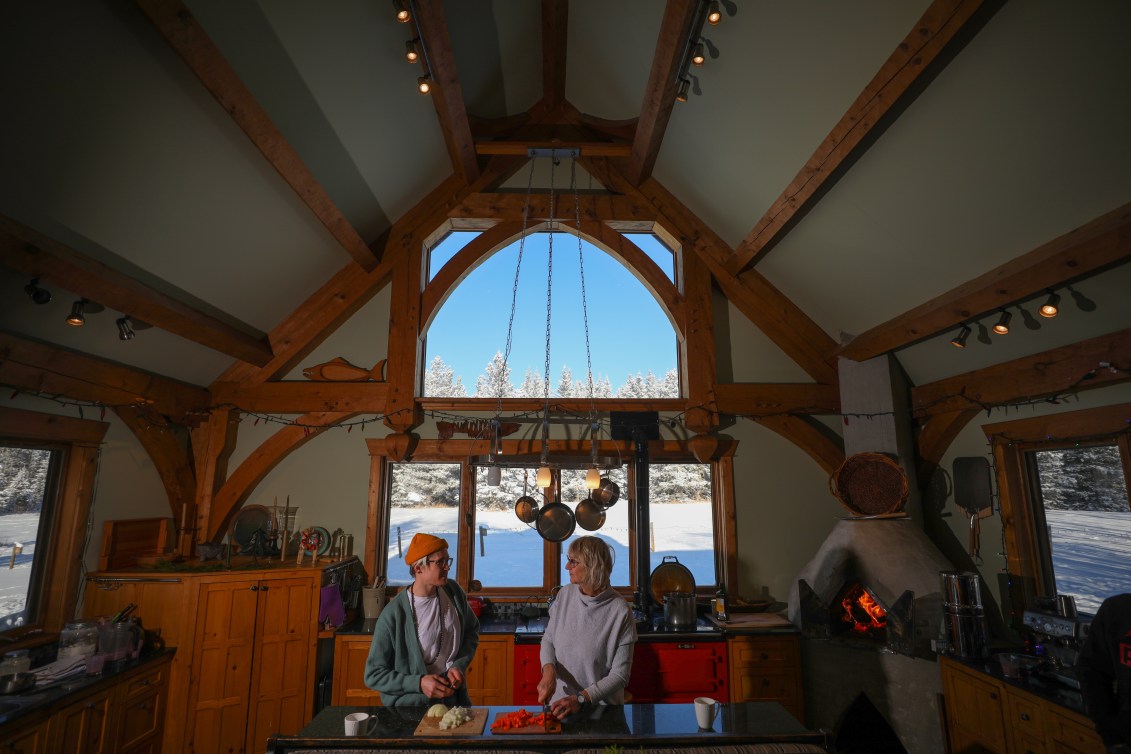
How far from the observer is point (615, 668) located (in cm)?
284

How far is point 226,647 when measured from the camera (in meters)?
4.44

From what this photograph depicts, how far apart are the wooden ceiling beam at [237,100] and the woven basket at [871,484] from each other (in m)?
4.63

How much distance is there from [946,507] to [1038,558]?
2.46 feet

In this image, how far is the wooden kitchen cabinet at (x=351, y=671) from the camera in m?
4.66

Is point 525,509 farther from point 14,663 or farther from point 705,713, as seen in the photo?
point 14,663

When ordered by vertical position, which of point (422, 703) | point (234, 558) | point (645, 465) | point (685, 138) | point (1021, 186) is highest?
point (685, 138)

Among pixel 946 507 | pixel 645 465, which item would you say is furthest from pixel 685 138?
pixel 946 507

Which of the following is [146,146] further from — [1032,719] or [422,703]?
A: [1032,719]

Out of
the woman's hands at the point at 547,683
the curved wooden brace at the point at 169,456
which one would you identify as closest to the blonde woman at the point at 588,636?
the woman's hands at the point at 547,683

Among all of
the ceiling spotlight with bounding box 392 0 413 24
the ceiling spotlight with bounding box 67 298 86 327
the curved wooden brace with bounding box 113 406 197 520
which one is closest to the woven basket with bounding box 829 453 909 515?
the ceiling spotlight with bounding box 392 0 413 24

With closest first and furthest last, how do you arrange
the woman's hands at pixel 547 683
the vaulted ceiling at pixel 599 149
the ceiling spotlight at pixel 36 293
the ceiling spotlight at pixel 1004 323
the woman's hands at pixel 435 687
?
1. the woman's hands at pixel 435 687
2. the woman's hands at pixel 547 683
3. the vaulted ceiling at pixel 599 149
4. the ceiling spotlight at pixel 36 293
5. the ceiling spotlight at pixel 1004 323

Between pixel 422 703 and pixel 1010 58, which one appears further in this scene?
pixel 1010 58

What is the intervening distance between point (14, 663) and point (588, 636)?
3280 mm

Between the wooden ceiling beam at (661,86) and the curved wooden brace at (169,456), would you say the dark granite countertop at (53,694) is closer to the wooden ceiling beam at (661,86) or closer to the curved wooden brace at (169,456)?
the curved wooden brace at (169,456)
